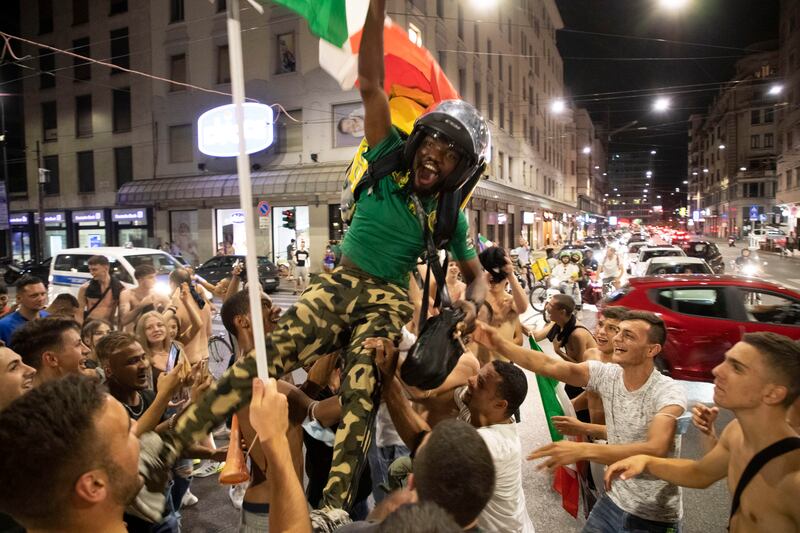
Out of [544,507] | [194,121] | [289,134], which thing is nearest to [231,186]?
[289,134]

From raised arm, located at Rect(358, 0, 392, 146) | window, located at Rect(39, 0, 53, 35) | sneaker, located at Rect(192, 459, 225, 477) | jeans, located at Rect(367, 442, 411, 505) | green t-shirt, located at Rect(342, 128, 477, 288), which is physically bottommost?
sneaker, located at Rect(192, 459, 225, 477)

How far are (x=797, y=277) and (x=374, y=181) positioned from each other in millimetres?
28977

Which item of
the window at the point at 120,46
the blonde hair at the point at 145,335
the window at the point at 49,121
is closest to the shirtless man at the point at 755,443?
the blonde hair at the point at 145,335

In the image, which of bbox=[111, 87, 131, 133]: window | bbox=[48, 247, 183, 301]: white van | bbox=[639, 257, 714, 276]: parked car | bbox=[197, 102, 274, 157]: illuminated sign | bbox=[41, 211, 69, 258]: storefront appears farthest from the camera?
bbox=[41, 211, 69, 258]: storefront

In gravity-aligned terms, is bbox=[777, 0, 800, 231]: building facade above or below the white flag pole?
above

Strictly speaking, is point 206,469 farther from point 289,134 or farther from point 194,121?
point 194,121

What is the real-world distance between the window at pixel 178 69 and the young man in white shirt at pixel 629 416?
2707 centimetres

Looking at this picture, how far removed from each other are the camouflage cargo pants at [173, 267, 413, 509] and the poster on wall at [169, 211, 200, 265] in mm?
26297

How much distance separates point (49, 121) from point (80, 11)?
6.60m

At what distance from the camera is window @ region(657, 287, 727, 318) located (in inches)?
316

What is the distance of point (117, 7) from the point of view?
2817 centimetres

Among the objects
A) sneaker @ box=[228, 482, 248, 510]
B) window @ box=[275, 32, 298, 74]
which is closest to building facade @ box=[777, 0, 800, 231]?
window @ box=[275, 32, 298, 74]

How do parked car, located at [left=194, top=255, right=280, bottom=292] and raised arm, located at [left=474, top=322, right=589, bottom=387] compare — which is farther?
parked car, located at [left=194, top=255, right=280, bottom=292]

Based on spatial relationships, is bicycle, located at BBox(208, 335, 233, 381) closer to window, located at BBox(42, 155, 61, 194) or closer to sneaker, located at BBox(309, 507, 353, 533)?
sneaker, located at BBox(309, 507, 353, 533)
